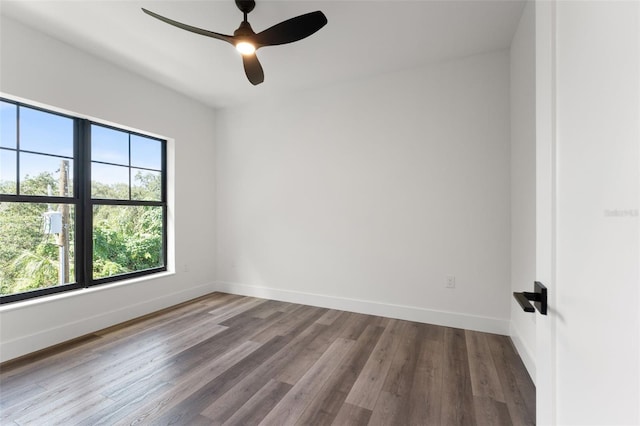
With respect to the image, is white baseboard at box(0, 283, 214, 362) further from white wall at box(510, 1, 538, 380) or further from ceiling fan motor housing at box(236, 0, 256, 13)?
white wall at box(510, 1, 538, 380)

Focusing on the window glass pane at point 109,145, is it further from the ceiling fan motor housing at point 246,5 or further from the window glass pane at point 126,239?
the ceiling fan motor housing at point 246,5

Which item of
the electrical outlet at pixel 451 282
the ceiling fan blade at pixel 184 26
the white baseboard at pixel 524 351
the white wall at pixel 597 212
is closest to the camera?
the white wall at pixel 597 212

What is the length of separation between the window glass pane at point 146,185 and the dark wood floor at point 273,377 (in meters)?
1.56

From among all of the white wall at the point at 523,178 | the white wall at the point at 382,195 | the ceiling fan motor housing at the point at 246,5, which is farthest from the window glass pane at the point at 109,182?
the white wall at the point at 523,178

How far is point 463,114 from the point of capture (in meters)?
2.80

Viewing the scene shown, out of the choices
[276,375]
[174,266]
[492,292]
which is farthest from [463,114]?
[174,266]

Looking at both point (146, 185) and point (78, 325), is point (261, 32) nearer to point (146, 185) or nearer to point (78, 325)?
point (146, 185)

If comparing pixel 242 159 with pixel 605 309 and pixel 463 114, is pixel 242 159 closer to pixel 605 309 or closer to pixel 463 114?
pixel 463 114

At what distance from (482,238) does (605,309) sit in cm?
248

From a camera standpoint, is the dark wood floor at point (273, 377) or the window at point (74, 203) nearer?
the dark wood floor at point (273, 377)

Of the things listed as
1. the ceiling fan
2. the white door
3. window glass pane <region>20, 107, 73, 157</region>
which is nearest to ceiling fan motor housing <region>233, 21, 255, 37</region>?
the ceiling fan

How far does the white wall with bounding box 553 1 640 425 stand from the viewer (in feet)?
1.44

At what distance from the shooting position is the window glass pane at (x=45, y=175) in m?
2.45

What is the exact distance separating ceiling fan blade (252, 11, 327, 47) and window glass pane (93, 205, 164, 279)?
259 cm
